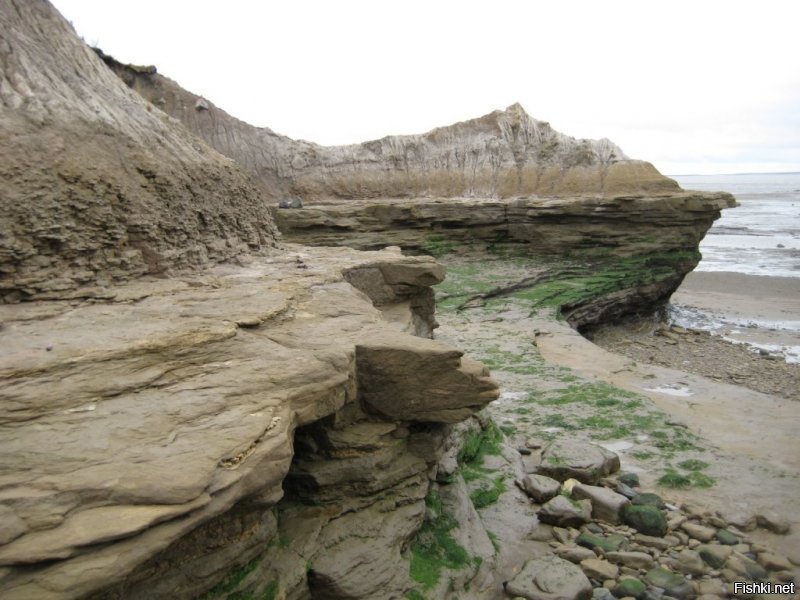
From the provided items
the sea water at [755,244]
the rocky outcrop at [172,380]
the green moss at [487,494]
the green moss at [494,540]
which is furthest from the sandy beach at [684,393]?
the sea water at [755,244]

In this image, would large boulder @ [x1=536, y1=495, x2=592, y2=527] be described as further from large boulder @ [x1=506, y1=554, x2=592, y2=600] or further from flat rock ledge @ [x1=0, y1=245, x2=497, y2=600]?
flat rock ledge @ [x1=0, y1=245, x2=497, y2=600]

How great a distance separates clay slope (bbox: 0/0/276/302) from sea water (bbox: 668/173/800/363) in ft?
42.8

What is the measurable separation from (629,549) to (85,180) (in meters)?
4.88

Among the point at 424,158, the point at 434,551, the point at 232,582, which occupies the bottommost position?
the point at 434,551

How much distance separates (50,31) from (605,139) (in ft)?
61.7

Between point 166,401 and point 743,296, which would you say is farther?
point 743,296

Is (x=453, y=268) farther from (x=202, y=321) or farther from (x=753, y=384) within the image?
(x=202, y=321)

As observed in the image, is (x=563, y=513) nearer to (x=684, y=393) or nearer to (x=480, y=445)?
(x=480, y=445)

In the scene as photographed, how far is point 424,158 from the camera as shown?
2244 cm

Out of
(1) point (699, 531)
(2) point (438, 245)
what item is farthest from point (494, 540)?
(2) point (438, 245)

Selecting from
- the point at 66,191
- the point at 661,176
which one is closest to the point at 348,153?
the point at 661,176

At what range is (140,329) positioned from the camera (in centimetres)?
333

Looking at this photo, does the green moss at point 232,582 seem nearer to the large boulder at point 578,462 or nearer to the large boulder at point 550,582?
the large boulder at point 550,582

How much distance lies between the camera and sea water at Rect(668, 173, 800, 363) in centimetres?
1577
